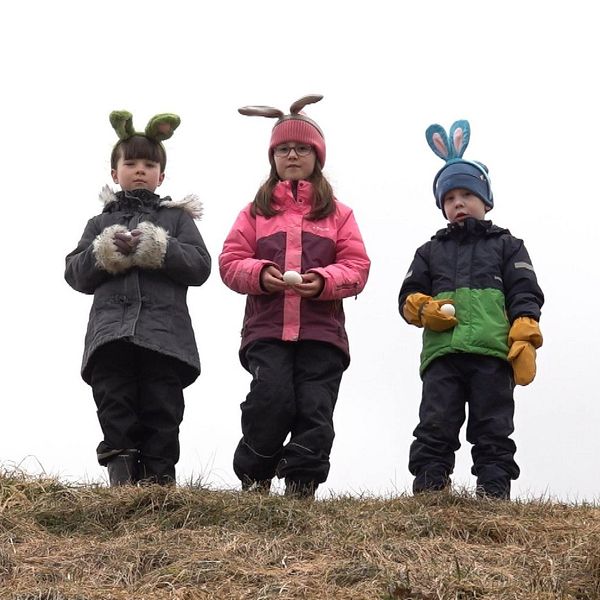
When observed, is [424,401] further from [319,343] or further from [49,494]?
[49,494]

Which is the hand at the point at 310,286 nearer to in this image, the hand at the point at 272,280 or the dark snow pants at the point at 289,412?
the hand at the point at 272,280

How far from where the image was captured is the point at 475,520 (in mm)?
5551

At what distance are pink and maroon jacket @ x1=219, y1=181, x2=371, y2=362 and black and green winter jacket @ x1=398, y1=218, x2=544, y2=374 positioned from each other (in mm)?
525

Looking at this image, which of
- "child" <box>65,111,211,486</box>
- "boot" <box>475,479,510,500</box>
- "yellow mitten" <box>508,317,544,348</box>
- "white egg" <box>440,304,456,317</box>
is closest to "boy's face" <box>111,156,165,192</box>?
"child" <box>65,111,211,486</box>

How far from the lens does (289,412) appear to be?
22.2ft

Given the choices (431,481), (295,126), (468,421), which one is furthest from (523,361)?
(295,126)

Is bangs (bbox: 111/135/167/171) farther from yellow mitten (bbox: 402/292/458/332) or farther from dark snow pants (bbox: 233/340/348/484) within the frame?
yellow mitten (bbox: 402/292/458/332)

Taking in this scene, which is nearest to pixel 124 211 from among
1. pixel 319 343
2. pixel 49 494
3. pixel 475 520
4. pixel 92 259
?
pixel 92 259

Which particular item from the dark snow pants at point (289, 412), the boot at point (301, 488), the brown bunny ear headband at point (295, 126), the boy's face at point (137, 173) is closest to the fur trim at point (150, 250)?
the boy's face at point (137, 173)

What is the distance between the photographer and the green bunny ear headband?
7398mm

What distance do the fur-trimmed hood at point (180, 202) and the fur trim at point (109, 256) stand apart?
0.52m

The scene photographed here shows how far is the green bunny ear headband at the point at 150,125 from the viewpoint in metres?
7.40

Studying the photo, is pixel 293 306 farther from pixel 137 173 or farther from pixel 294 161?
pixel 137 173

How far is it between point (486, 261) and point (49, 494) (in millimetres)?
3213
